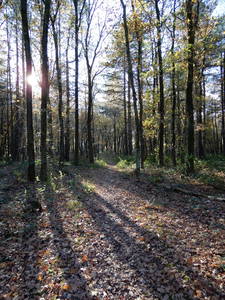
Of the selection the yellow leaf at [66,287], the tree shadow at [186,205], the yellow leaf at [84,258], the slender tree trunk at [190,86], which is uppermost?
the slender tree trunk at [190,86]

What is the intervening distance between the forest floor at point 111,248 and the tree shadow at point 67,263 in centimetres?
2

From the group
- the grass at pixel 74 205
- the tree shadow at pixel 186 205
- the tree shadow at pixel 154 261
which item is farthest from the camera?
the grass at pixel 74 205

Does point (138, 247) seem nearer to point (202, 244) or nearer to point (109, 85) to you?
point (202, 244)

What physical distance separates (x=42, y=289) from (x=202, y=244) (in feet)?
11.0

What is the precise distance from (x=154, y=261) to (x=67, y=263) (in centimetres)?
172

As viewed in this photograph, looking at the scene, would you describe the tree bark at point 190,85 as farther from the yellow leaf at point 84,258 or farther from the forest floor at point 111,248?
the yellow leaf at point 84,258

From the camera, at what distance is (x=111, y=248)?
448 cm

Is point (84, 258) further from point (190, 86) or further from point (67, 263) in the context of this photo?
point (190, 86)

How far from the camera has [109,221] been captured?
5.96 meters

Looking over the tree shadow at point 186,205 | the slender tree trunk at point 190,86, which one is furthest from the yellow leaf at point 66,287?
the slender tree trunk at point 190,86

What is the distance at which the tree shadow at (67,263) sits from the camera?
126 inches

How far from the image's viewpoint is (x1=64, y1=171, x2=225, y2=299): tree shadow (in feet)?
10.5

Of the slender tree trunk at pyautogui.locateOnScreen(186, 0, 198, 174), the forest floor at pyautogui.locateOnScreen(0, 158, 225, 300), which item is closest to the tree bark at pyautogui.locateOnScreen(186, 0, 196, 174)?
the slender tree trunk at pyautogui.locateOnScreen(186, 0, 198, 174)

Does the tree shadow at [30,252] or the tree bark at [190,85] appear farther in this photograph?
the tree bark at [190,85]
